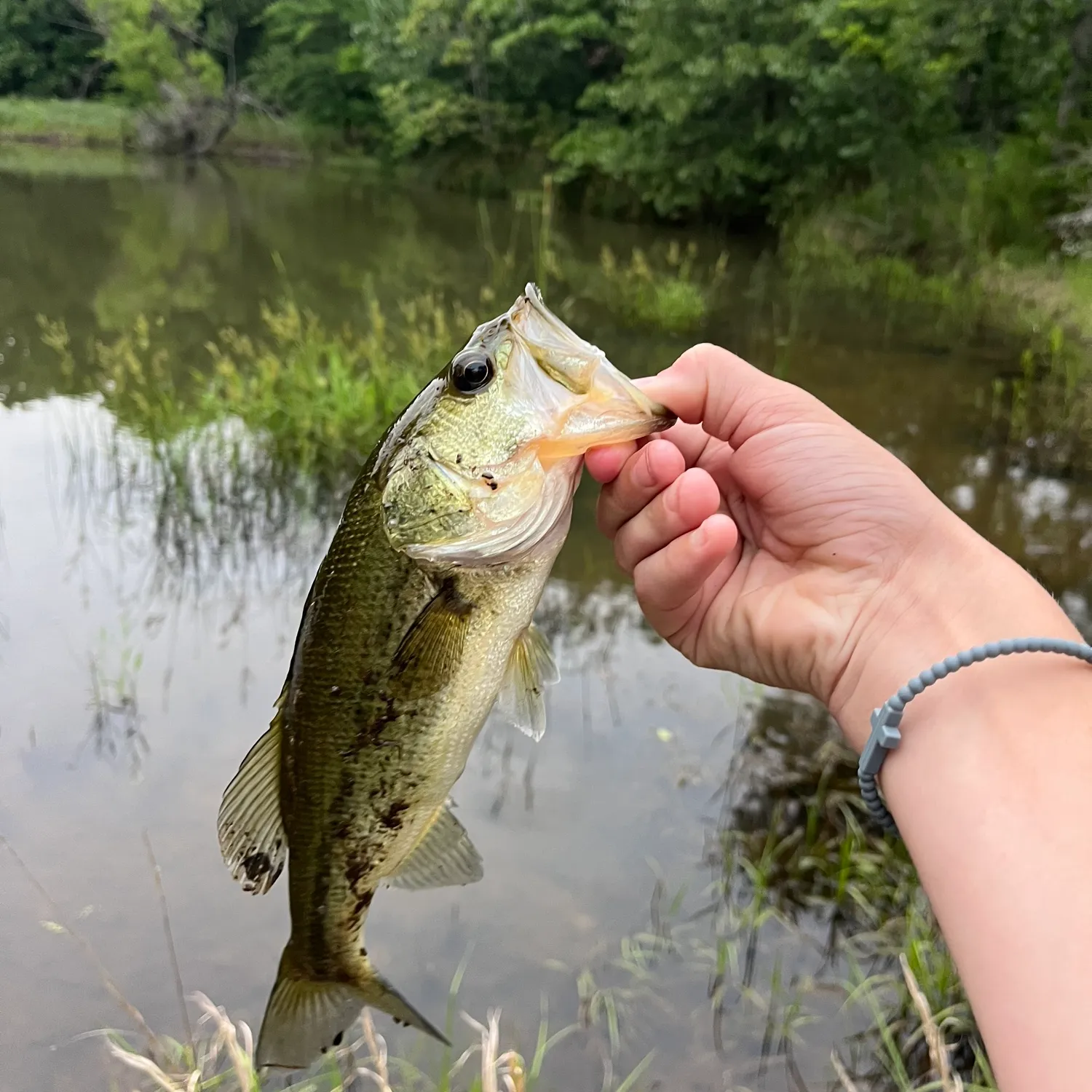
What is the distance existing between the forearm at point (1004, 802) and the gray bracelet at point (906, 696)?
0.10 feet

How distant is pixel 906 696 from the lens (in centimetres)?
171

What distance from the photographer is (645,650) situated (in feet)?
16.3

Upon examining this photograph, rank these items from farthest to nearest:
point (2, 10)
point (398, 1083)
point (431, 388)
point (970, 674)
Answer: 1. point (2, 10)
2. point (398, 1083)
3. point (431, 388)
4. point (970, 674)

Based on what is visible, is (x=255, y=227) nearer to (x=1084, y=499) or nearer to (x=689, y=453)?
(x=1084, y=499)

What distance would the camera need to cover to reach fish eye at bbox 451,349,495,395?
1760mm

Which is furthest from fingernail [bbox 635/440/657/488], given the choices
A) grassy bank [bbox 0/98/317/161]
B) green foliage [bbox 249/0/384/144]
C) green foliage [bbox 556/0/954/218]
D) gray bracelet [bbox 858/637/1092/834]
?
grassy bank [bbox 0/98/317/161]

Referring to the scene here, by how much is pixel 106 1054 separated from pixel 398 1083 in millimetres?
947

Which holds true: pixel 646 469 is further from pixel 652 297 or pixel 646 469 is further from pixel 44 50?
pixel 44 50

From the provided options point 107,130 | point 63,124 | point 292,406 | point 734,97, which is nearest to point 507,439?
point 292,406

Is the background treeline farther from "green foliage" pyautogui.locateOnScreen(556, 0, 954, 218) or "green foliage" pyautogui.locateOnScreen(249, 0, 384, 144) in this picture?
"green foliage" pyautogui.locateOnScreen(249, 0, 384, 144)

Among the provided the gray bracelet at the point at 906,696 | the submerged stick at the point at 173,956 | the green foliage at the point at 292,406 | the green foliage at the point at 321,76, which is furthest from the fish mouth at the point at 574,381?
the green foliage at the point at 321,76

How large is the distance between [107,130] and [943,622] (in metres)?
43.6

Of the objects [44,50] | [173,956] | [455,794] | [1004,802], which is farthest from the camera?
[44,50]

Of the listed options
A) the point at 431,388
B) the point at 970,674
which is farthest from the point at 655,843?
the point at 431,388
